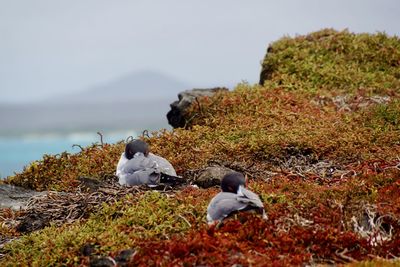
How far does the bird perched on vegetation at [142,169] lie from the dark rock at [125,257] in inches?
125

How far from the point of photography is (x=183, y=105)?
22422 mm

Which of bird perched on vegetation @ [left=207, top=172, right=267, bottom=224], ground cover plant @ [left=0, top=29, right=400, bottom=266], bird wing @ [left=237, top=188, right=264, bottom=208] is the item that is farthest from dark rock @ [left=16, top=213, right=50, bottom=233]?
bird wing @ [left=237, top=188, right=264, bottom=208]

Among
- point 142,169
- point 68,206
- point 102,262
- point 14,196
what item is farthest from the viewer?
point 14,196

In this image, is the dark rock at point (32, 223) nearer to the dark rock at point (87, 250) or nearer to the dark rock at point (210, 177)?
the dark rock at point (210, 177)

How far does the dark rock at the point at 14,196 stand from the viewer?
15.5m

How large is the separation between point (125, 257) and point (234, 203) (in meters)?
1.43

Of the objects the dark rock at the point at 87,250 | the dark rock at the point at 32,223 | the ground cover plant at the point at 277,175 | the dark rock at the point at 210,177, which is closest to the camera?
the ground cover plant at the point at 277,175

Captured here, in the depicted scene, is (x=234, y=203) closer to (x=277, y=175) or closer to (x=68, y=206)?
(x=68, y=206)

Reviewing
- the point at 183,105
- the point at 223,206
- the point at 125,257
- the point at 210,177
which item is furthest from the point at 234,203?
the point at 183,105

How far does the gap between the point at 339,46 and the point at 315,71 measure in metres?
2.49

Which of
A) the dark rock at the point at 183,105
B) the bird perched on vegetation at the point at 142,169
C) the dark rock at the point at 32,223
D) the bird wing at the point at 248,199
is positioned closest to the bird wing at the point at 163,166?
the bird perched on vegetation at the point at 142,169

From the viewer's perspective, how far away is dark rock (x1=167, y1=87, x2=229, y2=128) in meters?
22.3

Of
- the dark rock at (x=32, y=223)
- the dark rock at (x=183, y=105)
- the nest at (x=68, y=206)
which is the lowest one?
the dark rock at (x=32, y=223)

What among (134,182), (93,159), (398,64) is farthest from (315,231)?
(398,64)
